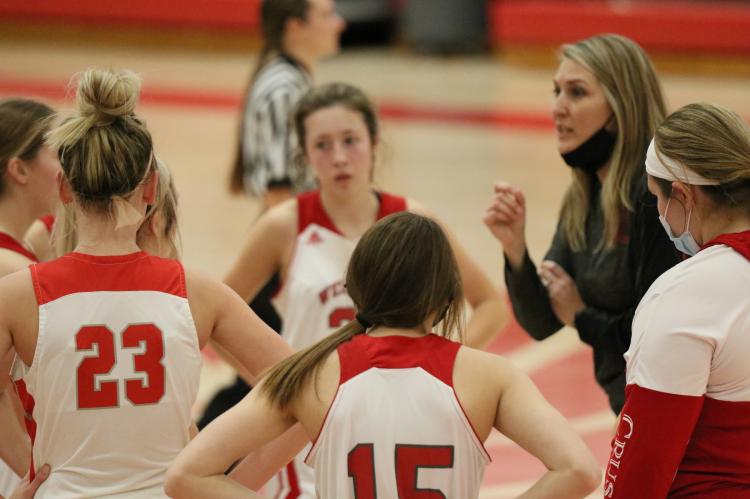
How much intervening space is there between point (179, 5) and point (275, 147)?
12981 millimetres

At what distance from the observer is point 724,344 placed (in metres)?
2.36

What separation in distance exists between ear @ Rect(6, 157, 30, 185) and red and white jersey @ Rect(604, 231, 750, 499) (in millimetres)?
1808

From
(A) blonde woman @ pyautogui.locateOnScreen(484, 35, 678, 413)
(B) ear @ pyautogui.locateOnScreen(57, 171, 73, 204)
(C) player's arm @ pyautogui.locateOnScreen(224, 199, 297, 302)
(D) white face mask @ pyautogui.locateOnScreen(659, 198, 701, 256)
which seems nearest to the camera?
(D) white face mask @ pyautogui.locateOnScreen(659, 198, 701, 256)

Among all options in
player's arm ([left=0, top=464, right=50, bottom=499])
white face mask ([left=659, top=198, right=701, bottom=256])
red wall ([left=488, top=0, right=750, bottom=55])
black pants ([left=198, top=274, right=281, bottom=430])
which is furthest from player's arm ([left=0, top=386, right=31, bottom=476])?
red wall ([left=488, top=0, right=750, bottom=55])

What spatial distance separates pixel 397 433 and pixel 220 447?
361 mm

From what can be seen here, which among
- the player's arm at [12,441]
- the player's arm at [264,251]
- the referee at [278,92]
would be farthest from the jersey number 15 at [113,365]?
the referee at [278,92]

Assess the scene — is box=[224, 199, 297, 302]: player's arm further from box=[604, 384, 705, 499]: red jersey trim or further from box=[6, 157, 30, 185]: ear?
box=[604, 384, 705, 499]: red jersey trim

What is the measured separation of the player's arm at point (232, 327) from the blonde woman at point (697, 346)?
0.86 m

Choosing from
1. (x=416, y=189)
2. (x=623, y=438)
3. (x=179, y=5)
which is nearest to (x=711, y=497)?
(x=623, y=438)

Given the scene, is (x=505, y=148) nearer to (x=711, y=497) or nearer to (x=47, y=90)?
(x=47, y=90)

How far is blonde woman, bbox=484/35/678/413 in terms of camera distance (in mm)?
3467

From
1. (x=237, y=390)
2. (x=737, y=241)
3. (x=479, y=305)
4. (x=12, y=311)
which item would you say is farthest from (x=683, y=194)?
(x=237, y=390)

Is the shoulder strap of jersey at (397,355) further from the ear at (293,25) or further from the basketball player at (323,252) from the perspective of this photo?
the ear at (293,25)

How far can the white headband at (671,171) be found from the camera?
2.52 meters
